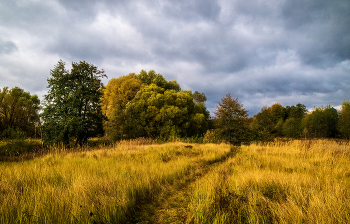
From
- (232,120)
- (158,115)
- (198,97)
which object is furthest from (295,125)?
(158,115)

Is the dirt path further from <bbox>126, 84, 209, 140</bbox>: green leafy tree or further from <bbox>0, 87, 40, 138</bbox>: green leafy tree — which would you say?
<bbox>0, 87, 40, 138</bbox>: green leafy tree

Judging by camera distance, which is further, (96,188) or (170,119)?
(170,119)

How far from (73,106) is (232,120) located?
19445mm

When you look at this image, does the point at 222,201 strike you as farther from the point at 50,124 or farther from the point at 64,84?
the point at 64,84

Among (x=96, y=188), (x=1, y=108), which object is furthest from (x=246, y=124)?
(x=1, y=108)

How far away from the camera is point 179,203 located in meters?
3.73

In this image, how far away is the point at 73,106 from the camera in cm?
2064

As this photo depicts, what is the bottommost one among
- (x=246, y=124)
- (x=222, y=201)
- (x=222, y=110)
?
(x=222, y=201)

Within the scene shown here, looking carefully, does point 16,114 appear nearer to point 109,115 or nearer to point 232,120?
point 109,115

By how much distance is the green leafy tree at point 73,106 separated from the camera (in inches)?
779

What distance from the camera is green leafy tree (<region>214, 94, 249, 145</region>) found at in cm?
1773

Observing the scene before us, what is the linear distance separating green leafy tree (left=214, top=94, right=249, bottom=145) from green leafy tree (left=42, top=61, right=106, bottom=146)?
53.3ft

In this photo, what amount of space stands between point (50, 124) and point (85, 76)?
24.4 ft

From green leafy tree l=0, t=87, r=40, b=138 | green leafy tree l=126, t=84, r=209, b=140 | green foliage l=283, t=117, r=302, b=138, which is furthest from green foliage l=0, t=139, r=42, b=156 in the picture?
green foliage l=283, t=117, r=302, b=138
